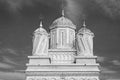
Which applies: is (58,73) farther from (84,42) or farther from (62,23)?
(62,23)

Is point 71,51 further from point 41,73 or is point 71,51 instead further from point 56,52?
point 41,73

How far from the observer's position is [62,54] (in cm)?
4128

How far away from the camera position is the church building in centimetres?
3789

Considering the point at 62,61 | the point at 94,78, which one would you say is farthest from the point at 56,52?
the point at 94,78

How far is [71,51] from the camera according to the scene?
41312 millimetres

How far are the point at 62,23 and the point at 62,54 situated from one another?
495 cm

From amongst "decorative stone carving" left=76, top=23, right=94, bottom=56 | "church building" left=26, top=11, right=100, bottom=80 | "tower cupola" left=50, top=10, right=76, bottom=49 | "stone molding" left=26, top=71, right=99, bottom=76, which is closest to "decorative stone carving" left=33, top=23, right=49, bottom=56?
"church building" left=26, top=11, right=100, bottom=80

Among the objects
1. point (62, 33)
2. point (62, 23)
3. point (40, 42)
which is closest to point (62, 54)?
point (62, 33)

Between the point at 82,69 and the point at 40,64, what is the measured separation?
5928 millimetres

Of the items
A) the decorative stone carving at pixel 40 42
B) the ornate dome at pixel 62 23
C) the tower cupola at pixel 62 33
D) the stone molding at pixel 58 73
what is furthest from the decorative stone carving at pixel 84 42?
the decorative stone carving at pixel 40 42

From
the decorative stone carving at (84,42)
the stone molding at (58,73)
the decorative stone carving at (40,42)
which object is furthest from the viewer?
the decorative stone carving at (40,42)

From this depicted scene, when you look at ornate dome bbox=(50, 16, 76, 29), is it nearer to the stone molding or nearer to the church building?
the church building

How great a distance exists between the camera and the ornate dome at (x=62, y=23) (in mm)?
42466

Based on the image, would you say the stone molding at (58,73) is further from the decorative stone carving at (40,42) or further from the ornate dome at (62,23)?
the ornate dome at (62,23)
